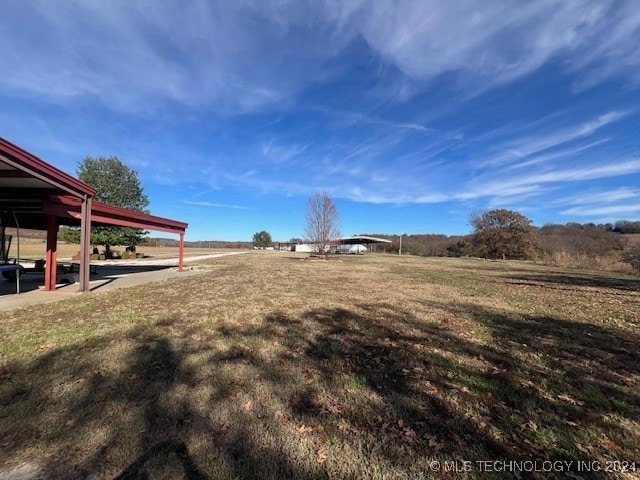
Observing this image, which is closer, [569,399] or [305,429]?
[305,429]

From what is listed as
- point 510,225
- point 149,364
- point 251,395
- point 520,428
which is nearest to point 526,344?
point 520,428

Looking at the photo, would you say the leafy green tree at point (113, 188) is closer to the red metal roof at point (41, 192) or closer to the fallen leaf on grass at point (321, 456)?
the red metal roof at point (41, 192)

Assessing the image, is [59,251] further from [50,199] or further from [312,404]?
[312,404]

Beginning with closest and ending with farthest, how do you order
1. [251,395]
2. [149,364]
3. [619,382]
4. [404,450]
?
[404,450] < [251,395] < [619,382] < [149,364]

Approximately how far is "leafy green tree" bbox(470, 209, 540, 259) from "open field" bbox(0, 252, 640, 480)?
46.0m

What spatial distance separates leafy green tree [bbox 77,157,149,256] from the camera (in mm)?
29891

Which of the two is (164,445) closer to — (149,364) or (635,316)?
(149,364)

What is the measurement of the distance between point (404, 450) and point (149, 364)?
11.3ft

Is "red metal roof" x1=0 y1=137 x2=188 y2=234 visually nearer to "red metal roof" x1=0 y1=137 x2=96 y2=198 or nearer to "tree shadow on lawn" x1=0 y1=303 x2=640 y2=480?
"red metal roof" x1=0 y1=137 x2=96 y2=198

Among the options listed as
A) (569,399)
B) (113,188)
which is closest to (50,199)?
(569,399)

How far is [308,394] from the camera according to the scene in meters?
3.61

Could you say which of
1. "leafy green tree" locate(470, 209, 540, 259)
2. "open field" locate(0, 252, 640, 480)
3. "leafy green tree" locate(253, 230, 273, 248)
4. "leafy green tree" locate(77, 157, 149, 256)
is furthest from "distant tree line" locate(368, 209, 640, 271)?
"leafy green tree" locate(253, 230, 273, 248)

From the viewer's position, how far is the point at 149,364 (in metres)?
4.33

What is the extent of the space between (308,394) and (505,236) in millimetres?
52634
